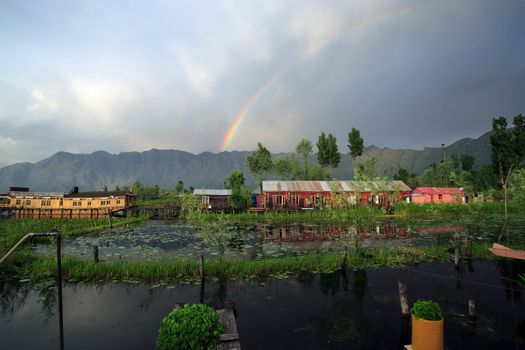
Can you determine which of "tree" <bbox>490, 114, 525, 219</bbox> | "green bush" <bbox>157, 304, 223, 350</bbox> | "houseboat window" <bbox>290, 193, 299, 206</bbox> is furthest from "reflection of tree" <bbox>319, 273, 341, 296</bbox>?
"tree" <bbox>490, 114, 525, 219</bbox>

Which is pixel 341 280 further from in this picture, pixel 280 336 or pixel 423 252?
pixel 423 252

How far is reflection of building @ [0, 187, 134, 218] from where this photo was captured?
179ft

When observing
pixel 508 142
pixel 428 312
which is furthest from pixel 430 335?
pixel 508 142

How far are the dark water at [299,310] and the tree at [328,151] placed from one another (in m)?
75.2

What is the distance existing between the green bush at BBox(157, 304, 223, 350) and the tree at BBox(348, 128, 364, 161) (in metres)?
85.8

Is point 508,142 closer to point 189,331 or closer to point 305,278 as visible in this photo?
point 305,278

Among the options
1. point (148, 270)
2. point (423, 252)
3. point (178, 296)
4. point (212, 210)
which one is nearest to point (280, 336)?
point (178, 296)

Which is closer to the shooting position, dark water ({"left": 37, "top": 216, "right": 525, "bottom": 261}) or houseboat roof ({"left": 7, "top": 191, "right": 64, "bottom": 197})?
dark water ({"left": 37, "top": 216, "right": 525, "bottom": 261})

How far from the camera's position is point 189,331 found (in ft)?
23.2

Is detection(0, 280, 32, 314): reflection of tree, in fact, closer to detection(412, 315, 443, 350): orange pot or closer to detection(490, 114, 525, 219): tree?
detection(412, 315, 443, 350): orange pot

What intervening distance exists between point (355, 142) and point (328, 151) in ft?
29.6

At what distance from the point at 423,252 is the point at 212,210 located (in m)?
45.7

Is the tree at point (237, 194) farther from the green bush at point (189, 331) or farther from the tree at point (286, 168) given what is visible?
the green bush at point (189, 331)

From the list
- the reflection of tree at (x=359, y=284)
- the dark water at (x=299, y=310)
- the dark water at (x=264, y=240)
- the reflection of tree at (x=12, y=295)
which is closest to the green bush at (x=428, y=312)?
the dark water at (x=299, y=310)
